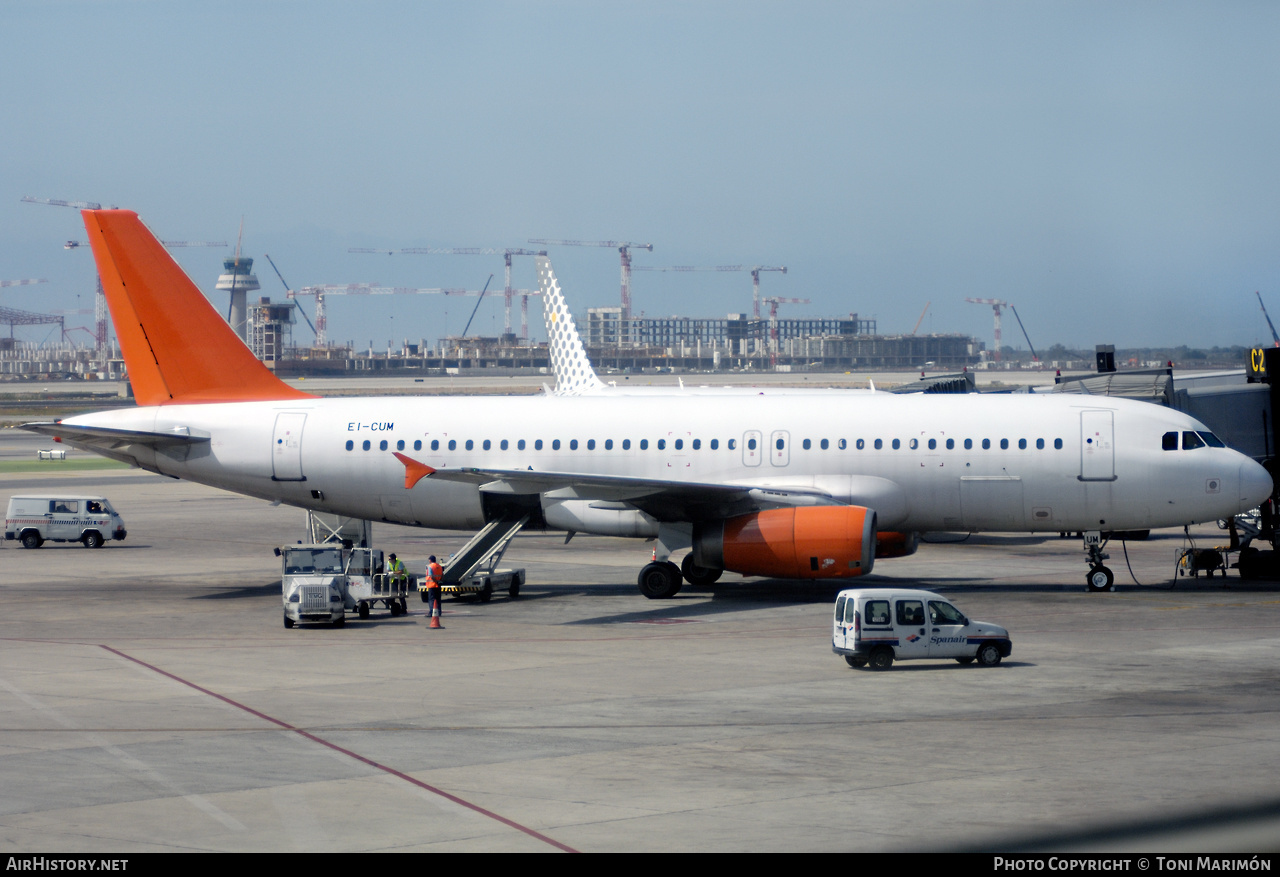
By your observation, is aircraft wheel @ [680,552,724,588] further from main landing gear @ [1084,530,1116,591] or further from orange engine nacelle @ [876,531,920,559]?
main landing gear @ [1084,530,1116,591]

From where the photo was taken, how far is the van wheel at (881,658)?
26797 mm

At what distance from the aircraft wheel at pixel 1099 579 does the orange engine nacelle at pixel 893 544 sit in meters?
5.05

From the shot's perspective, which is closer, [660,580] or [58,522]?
[660,580]

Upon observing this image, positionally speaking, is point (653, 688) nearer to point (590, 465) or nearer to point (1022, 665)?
point (1022, 665)

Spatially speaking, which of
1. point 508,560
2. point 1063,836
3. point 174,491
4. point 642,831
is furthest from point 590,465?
point 174,491

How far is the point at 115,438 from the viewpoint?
40031mm

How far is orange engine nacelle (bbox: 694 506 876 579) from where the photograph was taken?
116ft

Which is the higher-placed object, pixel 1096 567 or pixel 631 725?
pixel 1096 567

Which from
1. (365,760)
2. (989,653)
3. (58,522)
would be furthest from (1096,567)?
(58,522)

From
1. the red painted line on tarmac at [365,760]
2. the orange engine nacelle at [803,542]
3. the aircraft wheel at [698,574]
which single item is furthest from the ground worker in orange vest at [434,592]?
the aircraft wheel at [698,574]

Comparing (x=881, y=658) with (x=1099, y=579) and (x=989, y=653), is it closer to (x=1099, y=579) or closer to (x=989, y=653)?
(x=989, y=653)

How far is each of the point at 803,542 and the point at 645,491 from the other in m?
4.55

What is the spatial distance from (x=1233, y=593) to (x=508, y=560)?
25108 millimetres

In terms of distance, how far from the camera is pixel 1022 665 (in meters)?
26.9
